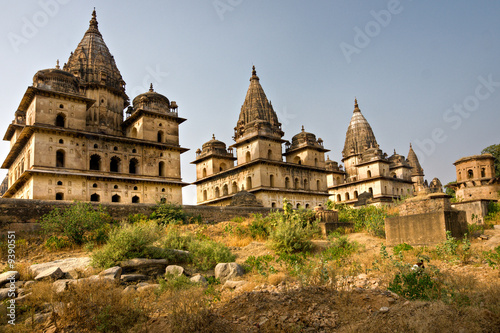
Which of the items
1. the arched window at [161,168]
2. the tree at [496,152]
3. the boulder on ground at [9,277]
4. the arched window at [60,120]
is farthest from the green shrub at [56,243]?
the tree at [496,152]

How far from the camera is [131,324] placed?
20.2 ft

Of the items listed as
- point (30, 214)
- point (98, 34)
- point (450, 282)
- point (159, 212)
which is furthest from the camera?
point (98, 34)

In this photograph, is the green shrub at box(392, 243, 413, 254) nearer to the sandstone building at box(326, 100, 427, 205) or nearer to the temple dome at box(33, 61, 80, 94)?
the temple dome at box(33, 61, 80, 94)

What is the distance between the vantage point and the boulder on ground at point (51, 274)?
8.30 m

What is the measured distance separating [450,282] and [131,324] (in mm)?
5488

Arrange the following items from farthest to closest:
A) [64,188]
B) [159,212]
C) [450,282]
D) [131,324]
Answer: [64,188] < [159,212] < [450,282] < [131,324]

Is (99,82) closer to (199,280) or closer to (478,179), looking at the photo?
(199,280)

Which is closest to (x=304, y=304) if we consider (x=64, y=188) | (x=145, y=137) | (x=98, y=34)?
(x=64, y=188)

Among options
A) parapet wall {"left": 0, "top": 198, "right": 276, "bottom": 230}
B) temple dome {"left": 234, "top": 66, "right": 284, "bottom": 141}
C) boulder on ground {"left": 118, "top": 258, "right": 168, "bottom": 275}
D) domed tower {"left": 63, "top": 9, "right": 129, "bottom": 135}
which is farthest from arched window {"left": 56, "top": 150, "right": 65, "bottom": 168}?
boulder on ground {"left": 118, "top": 258, "right": 168, "bottom": 275}

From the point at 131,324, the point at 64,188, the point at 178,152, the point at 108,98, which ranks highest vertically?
the point at 108,98

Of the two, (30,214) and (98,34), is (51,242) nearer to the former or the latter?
(30,214)

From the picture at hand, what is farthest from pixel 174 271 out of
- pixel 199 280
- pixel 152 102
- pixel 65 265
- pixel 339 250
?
pixel 152 102

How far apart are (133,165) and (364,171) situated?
26.4m

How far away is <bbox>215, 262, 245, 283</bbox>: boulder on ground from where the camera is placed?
8977 millimetres
